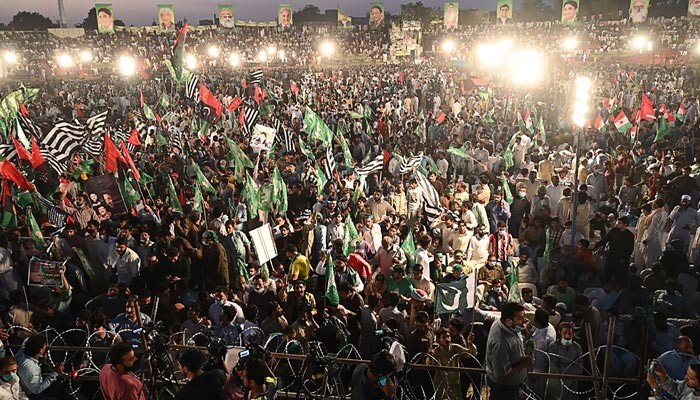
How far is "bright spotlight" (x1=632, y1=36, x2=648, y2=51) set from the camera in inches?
1470

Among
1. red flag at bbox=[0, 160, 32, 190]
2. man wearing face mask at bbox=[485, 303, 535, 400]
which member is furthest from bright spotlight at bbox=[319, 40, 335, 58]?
man wearing face mask at bbox=[485, 303, 535, 400]

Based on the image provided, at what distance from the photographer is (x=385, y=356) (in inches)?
165

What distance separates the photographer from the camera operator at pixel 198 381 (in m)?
4.13

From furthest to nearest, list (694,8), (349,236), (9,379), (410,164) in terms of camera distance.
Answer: (694,8), (410,164), (349,236), (9,379)

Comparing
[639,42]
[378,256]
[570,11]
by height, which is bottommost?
[378,256]

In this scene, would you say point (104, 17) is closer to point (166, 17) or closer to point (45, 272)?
point (166, 17)

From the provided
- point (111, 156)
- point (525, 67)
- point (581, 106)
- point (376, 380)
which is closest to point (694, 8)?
point (525, 67)

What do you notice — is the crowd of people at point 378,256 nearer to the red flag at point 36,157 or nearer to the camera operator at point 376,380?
the camera operator at point 376,380

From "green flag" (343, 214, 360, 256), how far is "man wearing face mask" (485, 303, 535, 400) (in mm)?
4091

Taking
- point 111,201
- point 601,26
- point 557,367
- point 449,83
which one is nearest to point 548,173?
point 557,367

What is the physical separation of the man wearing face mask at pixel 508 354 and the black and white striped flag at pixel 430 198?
5.18 meters

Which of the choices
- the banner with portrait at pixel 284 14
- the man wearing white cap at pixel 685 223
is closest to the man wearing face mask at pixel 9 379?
the man wearing white cap at pixel 685 223

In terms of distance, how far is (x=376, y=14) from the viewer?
2464 inches

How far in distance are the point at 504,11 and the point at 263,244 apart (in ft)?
210
